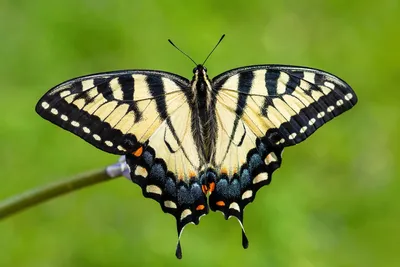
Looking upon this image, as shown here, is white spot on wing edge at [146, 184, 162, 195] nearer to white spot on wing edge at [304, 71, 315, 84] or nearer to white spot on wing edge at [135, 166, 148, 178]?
white spot on wing edge at [135, 166, 148, 178]

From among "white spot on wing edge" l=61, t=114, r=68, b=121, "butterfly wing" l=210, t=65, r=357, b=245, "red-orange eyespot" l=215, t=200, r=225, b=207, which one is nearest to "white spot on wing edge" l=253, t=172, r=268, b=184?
"butterfly wing" l=210, t=65, r=357, b=245

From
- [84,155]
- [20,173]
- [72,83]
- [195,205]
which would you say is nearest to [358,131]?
[84,155]

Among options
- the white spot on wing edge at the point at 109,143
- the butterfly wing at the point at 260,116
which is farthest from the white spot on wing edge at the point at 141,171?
the butterfly wing at the point at 260,116

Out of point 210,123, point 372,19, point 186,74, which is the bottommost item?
point 210,123

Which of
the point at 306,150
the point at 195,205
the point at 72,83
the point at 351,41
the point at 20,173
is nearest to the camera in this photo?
the point at 72,83

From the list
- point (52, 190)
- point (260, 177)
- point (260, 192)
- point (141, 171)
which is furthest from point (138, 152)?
point (260, 192)

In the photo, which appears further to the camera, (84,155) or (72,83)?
(84,155)

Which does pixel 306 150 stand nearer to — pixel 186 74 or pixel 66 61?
pixel 186 74
